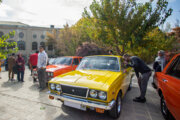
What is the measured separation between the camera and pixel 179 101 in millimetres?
1902

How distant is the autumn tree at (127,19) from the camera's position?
7452 millimetres

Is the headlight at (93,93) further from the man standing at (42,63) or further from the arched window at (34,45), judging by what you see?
the arched window at (34,45)

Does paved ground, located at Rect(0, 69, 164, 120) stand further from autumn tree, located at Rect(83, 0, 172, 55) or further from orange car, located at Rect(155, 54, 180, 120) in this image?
autumn tree, located at Rect(83, 0, 172, 55)

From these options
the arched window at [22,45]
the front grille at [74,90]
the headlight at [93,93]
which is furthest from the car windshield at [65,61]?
the arched window at [22,45]

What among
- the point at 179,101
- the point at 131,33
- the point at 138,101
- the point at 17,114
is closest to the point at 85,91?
the point at 179,101

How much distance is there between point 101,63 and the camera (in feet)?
12.6

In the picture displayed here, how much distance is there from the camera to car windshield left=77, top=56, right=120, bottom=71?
11.9 feet

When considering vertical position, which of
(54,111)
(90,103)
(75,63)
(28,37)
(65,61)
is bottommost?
(54,111)

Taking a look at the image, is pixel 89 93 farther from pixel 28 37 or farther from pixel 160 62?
pixel 28 37

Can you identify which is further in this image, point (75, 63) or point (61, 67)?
point (75, 63)

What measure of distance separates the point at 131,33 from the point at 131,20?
91cm

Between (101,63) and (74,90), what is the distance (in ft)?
5.13

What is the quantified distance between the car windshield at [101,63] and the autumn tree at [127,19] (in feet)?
15.6

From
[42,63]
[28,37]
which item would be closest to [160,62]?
[42,63]
